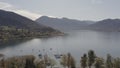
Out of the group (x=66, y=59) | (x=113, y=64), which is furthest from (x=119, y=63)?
Answer: (x=66, y=59)

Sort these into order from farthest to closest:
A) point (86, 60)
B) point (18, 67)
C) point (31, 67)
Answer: point (86, 60), point (18, 67), point (31, 67)

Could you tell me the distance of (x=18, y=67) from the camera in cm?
7362

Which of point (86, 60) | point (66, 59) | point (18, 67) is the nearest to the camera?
point (18, 67)

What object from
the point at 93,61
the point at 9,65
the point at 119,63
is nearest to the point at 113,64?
the point at 119,63

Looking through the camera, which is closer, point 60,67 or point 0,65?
point 0,65

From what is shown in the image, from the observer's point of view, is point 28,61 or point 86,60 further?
point 86,60

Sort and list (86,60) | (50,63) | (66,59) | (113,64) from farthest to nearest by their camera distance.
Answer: (50,63)
(66,59)
(86,60)
(113,64)

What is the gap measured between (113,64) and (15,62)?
3424 cm

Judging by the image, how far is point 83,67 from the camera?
86.2 m

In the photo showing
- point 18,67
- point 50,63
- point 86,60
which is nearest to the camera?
point 18,67

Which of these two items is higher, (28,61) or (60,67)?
(28,61)

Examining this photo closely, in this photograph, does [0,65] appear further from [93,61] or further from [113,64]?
[113,64]

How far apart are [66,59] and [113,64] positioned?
20.3 m

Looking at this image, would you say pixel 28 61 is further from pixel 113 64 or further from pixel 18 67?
pixel 113 64
